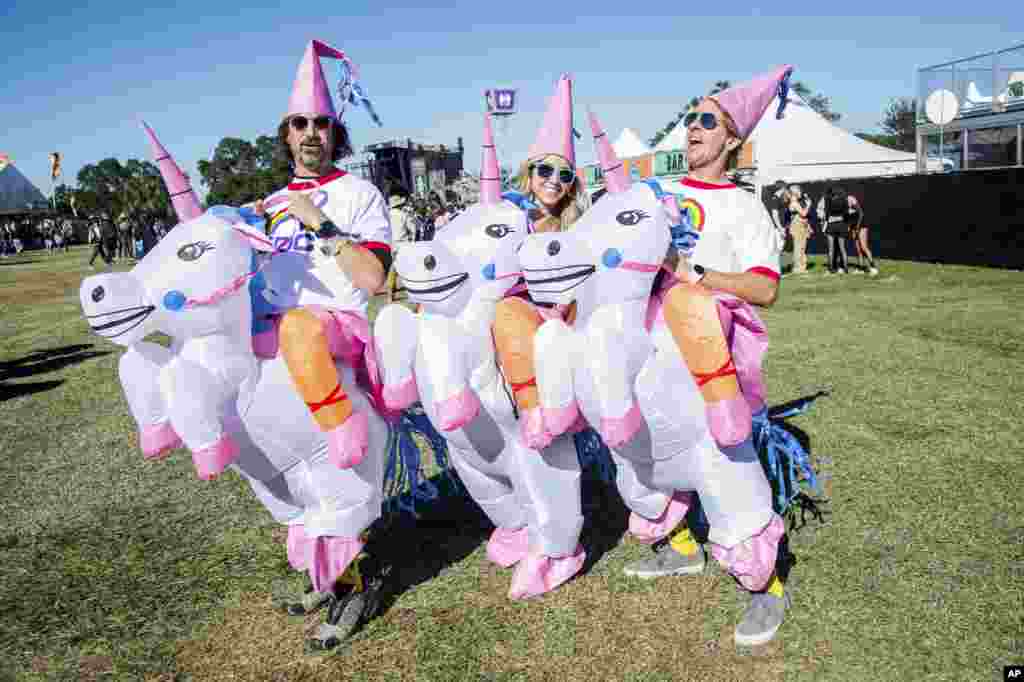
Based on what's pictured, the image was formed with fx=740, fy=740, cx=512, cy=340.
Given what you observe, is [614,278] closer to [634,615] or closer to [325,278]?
[325,278]

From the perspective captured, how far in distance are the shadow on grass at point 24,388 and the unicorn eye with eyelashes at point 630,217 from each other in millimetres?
7394

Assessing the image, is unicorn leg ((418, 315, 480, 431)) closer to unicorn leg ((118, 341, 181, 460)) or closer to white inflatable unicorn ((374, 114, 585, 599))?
white inflatable unicorn ((374, 114, 585, 599))

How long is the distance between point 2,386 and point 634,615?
7.90 m

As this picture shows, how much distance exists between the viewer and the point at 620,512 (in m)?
3.86

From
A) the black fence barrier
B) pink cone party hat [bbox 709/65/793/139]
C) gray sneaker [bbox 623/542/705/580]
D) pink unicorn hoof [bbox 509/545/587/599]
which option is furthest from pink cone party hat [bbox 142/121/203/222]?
the black fence barrier

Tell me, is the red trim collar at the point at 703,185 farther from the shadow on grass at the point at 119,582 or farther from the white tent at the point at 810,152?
the white tent at the point at 810,152

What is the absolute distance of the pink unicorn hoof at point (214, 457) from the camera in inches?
94.3

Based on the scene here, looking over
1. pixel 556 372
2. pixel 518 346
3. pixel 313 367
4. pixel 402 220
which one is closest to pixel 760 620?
pixel 556 372

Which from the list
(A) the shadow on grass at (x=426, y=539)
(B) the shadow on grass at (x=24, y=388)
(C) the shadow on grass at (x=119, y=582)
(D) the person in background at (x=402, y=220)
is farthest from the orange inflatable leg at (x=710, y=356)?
(D) the person in background at (x=402, y=220)

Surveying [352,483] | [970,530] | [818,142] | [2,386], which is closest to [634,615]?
[352,483]

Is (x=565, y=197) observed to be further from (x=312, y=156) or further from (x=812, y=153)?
(x=812, y=153)

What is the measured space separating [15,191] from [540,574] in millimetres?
57349

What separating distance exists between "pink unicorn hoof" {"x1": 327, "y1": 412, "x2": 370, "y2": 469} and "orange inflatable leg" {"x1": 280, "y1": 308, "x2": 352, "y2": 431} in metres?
0.02

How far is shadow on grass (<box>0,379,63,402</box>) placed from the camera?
755 centimetres
